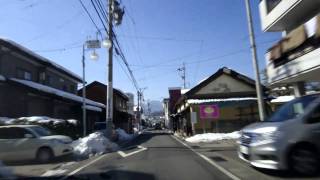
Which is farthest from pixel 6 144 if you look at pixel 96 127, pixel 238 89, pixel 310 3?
pixel 238 89

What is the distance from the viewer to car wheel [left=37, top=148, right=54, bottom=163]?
57.3 ft

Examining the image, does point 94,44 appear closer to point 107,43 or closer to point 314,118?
point 107,43

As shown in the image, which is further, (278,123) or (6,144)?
(6,144)

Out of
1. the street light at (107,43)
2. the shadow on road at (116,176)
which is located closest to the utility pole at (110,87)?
the street light at (107,43)

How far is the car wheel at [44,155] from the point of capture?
1747 cm

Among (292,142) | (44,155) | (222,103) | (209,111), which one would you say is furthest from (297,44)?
(209,111)

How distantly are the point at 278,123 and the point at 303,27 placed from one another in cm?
786

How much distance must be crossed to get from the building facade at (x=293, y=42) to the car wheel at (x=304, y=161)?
6886 mm

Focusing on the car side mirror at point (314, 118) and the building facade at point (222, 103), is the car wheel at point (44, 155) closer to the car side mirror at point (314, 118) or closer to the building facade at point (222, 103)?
the car side mirror at point (314, 118)

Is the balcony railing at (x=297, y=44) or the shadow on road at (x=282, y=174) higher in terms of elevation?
the balcony railing at (x=297, y=44)

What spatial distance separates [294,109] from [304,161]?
167 cm

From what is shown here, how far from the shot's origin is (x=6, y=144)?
17.4m

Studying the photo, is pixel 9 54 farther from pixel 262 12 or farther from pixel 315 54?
pixel 315 54

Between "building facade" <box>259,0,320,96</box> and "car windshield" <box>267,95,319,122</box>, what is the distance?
5217mm
